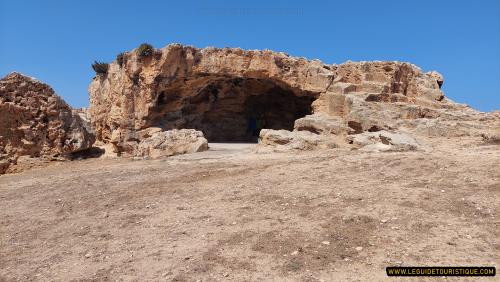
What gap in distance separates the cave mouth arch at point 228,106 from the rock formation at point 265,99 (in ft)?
0.16

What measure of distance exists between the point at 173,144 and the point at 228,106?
7.68 meters

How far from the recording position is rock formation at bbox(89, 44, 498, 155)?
12.9 meters

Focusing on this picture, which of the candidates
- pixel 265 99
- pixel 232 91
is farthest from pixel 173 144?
pixel 265 99

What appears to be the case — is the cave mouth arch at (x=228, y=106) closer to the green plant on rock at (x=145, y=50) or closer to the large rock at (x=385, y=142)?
the green plant on rock at (x=145, y=50)

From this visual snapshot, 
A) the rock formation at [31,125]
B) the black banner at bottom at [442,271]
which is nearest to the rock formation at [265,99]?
the rock formation at [31,125]

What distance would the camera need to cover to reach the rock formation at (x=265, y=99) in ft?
42.2

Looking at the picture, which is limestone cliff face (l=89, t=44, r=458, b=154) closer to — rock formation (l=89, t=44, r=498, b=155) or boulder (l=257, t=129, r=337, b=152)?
rock formation (l=89, t=44, r=498, b=155)

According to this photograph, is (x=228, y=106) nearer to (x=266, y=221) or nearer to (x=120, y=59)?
(x=120, y=59)

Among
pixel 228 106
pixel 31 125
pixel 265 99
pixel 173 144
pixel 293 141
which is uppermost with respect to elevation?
pixel 265 99

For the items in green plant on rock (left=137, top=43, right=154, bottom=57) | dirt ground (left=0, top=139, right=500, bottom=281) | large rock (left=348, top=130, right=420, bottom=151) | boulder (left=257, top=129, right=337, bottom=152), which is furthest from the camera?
green plant on rock (left=137, top=43, right=154, bottom=57)

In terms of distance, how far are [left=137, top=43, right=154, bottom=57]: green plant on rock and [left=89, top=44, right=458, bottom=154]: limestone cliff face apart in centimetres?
18

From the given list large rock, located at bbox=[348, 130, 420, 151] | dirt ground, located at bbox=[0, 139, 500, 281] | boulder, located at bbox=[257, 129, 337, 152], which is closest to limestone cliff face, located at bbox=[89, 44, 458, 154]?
boulder, located at bbox=[257, 129, 337, 152]

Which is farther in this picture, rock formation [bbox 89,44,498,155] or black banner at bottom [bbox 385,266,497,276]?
rock formation [bbox 89,44,498,155]

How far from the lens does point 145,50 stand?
54.0ft
